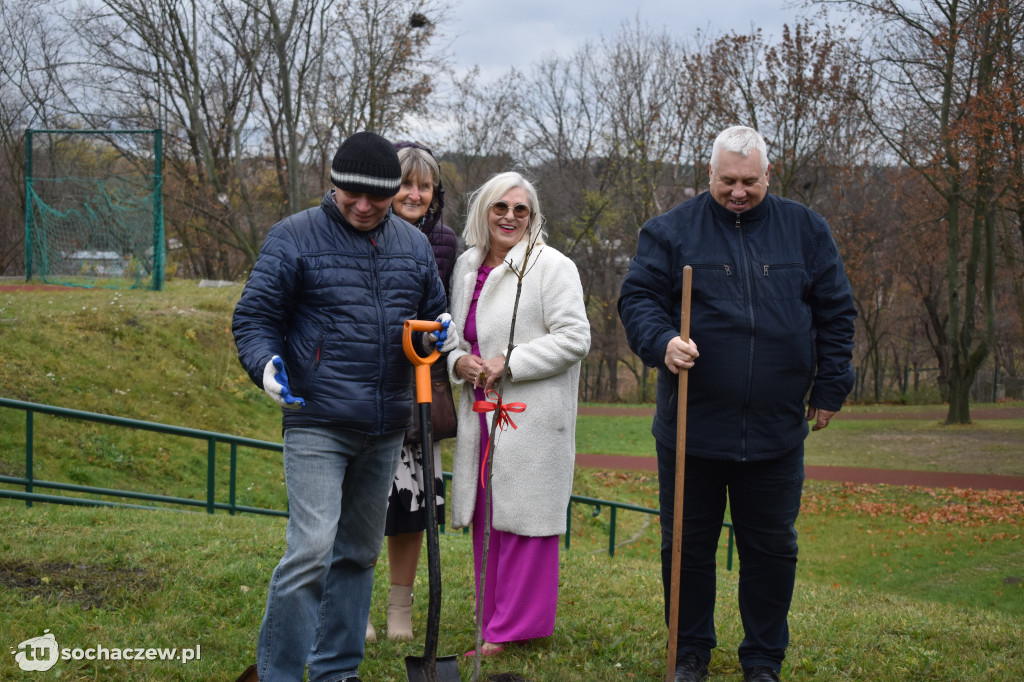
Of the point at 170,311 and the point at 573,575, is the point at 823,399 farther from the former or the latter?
the point at 170,311

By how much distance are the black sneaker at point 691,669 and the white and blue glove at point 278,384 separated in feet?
6.16

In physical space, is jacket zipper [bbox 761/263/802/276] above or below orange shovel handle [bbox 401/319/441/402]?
above

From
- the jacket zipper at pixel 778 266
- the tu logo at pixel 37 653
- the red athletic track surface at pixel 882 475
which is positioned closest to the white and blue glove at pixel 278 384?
the tu logo at pixel 37 653

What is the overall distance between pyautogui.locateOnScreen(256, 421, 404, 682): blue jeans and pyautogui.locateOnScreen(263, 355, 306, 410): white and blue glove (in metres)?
0.30

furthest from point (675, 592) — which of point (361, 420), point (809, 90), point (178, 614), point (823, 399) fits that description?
point (809, 90)

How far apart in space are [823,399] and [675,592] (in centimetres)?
96

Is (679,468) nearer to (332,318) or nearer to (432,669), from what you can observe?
(432,669)

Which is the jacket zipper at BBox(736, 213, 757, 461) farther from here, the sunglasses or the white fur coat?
the sunglasses

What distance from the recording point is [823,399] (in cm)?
354

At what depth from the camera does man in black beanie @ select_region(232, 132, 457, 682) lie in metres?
2.96

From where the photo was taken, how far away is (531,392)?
383 centimetres

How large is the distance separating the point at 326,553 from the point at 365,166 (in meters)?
1.29

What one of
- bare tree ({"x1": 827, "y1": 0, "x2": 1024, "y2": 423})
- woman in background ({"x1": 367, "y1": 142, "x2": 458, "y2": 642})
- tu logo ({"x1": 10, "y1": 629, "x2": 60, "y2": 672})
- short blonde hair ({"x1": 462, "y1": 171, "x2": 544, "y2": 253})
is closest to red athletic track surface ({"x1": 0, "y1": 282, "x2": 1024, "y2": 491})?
bare tree ({"x1": 827, "y1": 0, "x2": 1024, "y2": 423})

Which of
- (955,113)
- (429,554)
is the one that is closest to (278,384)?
(429,554)
